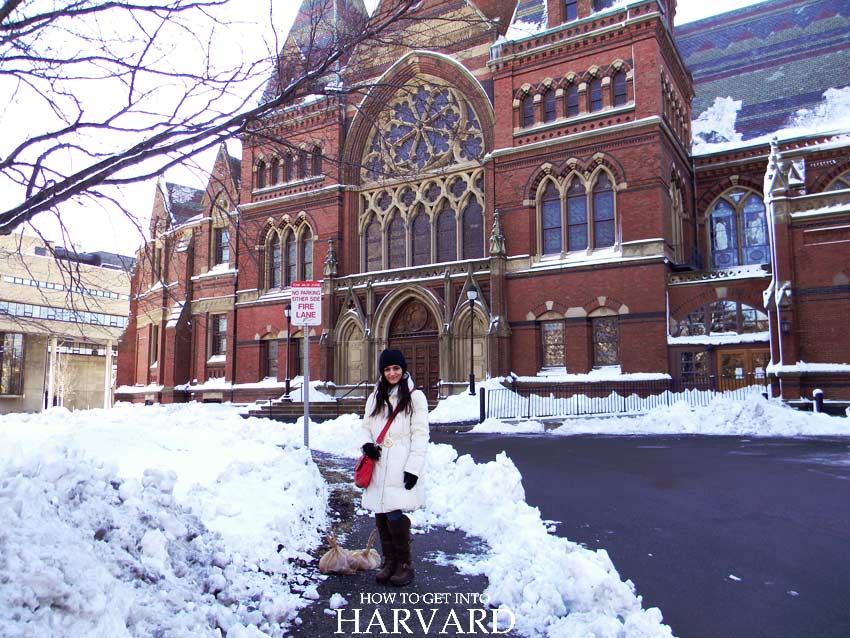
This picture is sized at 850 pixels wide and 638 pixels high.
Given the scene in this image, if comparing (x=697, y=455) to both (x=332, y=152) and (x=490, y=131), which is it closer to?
(x=490, y=131)

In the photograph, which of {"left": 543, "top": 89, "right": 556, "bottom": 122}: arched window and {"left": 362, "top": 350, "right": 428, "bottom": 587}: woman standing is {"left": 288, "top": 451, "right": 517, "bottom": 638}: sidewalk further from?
{"left": 543, "top": 89, "right": 556, "bottom": 122}: arched window

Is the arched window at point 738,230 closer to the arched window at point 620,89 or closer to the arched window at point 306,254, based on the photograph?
the arched window at point 620,89

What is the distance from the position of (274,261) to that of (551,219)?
582 inches

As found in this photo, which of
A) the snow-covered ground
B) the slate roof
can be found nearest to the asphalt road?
the snow-covered ground

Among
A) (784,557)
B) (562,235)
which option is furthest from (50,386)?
(784,557)

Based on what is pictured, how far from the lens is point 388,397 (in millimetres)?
5422

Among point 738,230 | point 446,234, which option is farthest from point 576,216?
point 738,230

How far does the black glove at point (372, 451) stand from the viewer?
5141 millimetres

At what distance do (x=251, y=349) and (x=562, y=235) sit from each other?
16660mm

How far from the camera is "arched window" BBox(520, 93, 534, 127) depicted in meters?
27.5

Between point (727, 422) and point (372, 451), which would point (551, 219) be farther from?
point (372, 451)

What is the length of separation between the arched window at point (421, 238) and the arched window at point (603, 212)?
7.66m

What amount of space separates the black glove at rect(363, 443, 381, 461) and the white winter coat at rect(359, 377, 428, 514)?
0.08m

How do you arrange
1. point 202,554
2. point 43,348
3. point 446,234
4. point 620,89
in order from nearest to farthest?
point 202,554 → point 620,89 → point 446,234 → point 43,348
